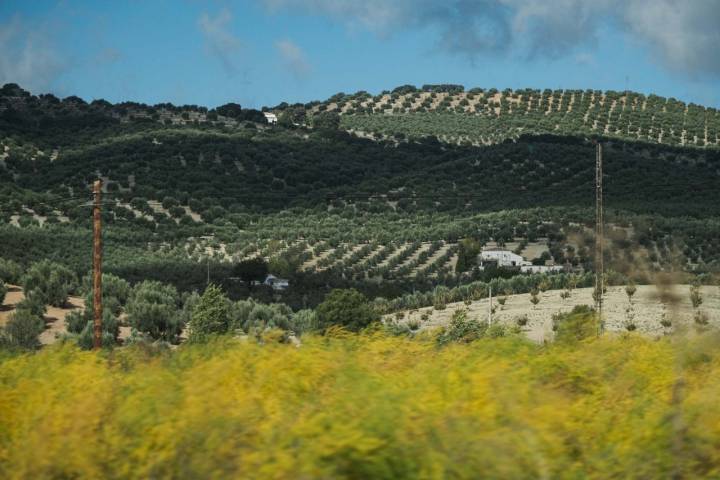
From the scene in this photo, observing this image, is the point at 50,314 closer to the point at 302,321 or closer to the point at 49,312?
the point at 49,312

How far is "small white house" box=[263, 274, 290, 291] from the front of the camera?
1993 inches

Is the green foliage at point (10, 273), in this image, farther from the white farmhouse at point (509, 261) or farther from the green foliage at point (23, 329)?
the white farmhouse at point (509, 261)

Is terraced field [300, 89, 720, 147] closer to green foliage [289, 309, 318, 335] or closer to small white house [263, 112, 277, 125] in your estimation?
small white house [263, 112, 277, 125]

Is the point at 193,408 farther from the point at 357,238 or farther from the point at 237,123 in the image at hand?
the point at 237,123

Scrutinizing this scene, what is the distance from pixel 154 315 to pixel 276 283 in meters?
16.3

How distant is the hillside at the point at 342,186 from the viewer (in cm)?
5781

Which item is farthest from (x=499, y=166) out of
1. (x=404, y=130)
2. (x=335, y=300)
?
(x=335, y=300)

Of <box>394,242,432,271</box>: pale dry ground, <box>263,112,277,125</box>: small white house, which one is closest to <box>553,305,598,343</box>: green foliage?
<box>394,242,432,271</box>: pale dry ground

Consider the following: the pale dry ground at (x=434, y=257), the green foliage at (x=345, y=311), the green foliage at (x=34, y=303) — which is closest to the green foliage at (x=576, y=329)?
the green foliage at (x=345, y=311)

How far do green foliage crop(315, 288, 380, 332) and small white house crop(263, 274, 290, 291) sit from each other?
17.0m

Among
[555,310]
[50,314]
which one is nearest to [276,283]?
[50,314]

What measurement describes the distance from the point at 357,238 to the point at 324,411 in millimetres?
58746

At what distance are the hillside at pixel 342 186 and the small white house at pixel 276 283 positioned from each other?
1.18 metres

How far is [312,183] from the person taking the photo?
84750mm
